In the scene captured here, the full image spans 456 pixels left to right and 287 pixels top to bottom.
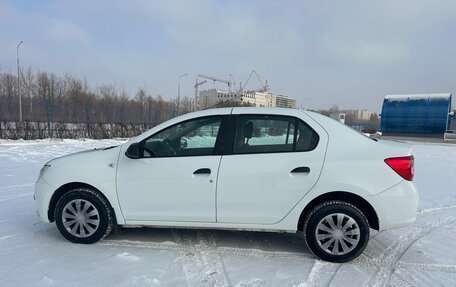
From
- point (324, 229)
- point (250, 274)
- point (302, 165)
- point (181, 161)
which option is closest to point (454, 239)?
point (324, 229)

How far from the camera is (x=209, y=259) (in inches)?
145

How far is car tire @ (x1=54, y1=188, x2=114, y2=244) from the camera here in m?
3.98

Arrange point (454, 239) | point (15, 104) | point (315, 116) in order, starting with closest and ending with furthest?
point (315, 116), point (454, 239), point (15, 104)

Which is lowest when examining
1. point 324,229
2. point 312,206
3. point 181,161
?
point 324,229

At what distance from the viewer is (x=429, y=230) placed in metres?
4.77

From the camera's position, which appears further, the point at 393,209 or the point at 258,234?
the point at 258,234

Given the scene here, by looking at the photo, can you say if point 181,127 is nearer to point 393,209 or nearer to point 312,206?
point 312,206

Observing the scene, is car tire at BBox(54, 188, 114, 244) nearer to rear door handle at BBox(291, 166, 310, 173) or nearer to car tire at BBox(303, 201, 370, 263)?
rear door handle at BBox(291, 166, 310, 173)

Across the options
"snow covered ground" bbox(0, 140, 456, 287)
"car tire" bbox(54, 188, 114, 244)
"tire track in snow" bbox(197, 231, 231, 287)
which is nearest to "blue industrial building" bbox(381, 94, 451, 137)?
"snow covered ground" bbox(0, 140, 456, 287)

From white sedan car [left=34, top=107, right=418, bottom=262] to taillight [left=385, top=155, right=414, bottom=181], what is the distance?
11mm

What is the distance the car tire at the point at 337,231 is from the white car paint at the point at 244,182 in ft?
0.56

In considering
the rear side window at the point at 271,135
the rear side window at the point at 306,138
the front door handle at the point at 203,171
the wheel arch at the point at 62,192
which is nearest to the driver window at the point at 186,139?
the front door handle at the point at 203,171

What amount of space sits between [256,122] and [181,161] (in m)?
1.02

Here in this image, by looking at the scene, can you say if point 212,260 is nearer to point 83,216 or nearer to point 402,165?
point 83,216
